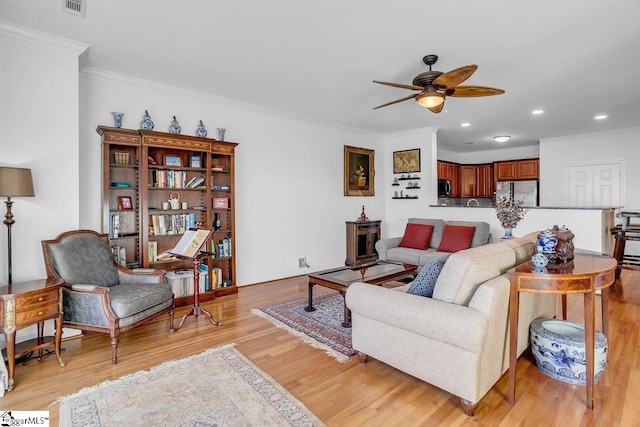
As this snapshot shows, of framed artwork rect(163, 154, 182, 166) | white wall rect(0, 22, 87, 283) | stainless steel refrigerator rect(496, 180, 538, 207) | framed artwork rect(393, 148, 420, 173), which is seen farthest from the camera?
stainless steel refrigerator rect(496, 180, 538, 207)

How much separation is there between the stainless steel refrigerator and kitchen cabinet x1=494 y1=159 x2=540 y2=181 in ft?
0.44

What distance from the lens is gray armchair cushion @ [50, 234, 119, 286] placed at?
110 inches

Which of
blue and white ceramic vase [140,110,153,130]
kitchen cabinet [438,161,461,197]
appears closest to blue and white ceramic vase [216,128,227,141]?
blue and white ceramic vase [140,110,153,130]

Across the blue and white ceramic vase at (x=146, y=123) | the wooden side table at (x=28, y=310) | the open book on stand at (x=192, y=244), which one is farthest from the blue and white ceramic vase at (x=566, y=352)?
the blue and white ceramic vase at (x=146, y=123)

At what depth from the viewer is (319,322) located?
11.1ft

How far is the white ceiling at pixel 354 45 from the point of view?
2.47 metres

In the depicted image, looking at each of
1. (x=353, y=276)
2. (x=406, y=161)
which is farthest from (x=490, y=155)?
(x=353, y=276)

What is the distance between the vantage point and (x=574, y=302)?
4.04 m

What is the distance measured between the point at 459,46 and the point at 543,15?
669 mm

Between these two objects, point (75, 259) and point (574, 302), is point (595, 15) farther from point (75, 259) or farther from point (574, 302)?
point (75, 259)

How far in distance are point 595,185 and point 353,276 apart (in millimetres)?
6398

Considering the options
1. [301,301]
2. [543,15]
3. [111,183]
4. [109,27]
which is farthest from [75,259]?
[543,15]

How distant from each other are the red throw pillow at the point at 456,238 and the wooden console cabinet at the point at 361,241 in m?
1.55

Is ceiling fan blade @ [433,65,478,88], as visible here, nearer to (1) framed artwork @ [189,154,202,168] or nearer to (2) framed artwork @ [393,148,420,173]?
(1) framed artwork @ [189,154,202,168]
